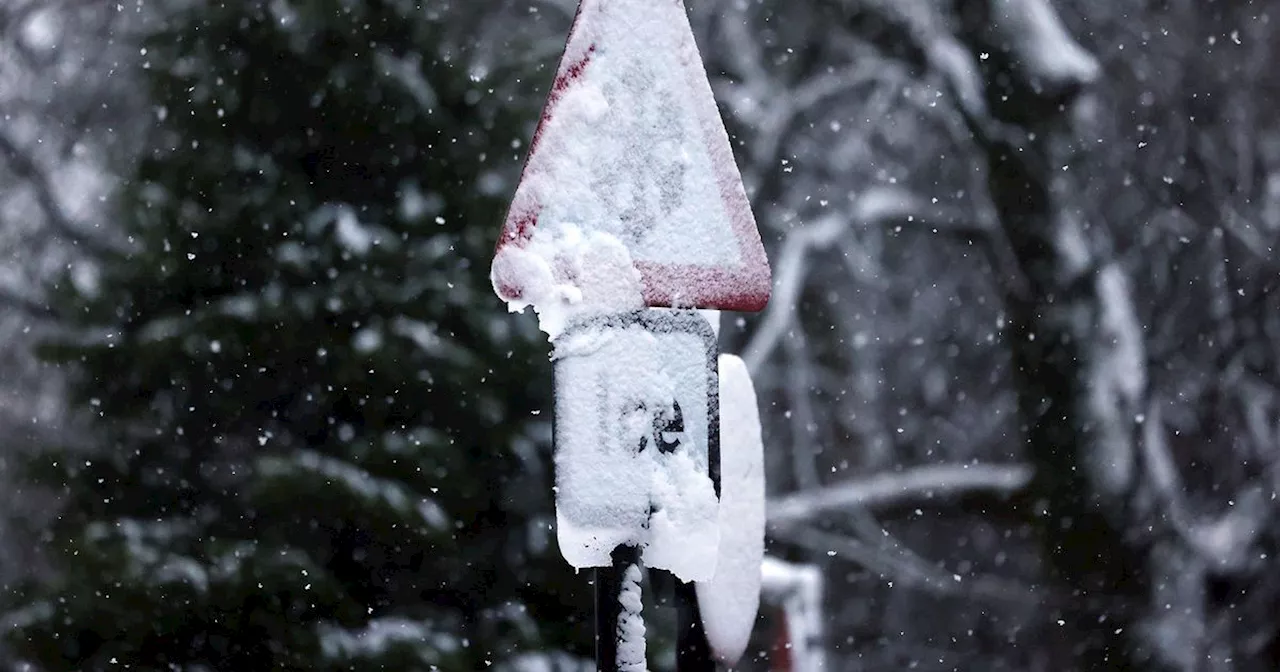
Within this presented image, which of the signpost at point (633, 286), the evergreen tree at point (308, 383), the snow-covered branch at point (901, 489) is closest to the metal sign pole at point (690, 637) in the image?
the signpost at point (633, 286)

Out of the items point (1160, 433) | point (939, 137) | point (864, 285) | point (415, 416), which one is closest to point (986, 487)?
point (1160, 433)

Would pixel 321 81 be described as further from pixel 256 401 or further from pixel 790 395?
pixel 790 395

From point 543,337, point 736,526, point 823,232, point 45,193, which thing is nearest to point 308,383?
point 543,337

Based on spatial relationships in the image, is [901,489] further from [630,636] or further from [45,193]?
[630,636]

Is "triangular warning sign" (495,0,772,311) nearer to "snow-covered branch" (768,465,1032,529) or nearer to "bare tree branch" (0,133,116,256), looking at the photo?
"bare tree branch" (0,133,116,256)

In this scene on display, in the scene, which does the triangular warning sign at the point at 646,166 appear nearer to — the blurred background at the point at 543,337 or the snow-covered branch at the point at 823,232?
the blurred background at the point at 543,337

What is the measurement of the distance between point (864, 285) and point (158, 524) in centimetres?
702

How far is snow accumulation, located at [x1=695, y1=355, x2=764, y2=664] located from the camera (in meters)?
1.54

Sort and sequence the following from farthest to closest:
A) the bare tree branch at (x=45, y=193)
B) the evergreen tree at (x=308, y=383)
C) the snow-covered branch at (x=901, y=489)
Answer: the snow-covered branch at (x=901, y=489)
the bare tree branch at (x=45, y=193)
the evergreen tree at (x=308, y=383)

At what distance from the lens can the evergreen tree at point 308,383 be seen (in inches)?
227

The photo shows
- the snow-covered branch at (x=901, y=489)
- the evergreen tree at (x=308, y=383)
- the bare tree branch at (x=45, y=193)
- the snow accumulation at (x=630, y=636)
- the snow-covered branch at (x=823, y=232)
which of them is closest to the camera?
the snow accumulation at (x=630, y=636)

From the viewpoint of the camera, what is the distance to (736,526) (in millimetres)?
1607

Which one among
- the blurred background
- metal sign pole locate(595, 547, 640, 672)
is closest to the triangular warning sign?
Result: metal sign pole locate(595, 547, 640, 672)

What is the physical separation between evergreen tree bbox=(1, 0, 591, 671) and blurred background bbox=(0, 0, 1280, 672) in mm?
21
